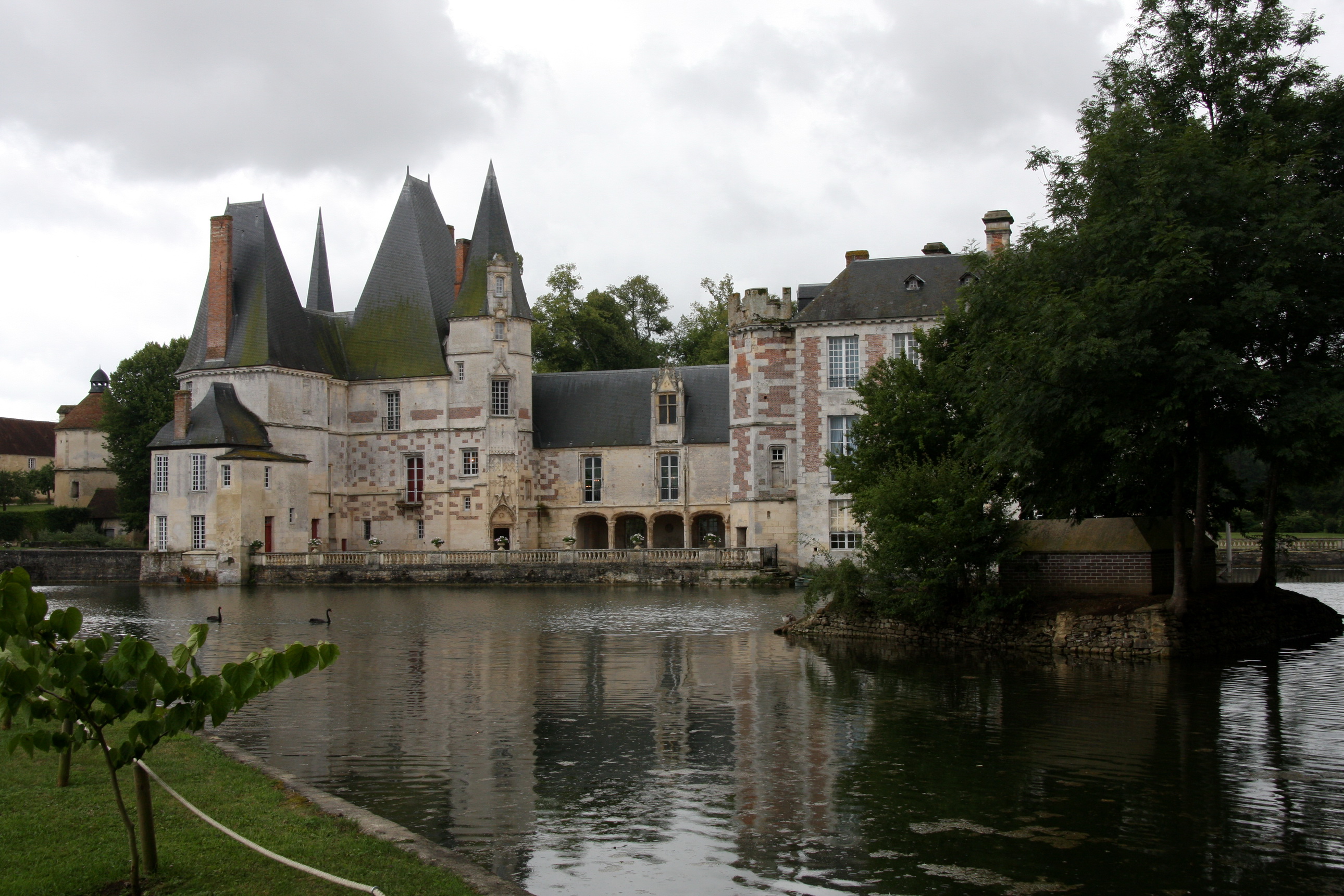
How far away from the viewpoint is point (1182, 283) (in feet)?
56.1

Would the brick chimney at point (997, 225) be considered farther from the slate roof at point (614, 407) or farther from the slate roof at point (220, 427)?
the slate roof at point (220, 427)

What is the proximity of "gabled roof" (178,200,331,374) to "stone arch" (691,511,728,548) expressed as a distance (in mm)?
17352

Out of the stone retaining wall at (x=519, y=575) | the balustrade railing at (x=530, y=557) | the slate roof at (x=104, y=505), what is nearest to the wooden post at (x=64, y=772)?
the stone retaining wall at (x=519, y=575)

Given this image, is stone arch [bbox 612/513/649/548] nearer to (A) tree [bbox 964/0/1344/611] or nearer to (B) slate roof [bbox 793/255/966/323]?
(B) slate roof [bbox 793/255/966/323]

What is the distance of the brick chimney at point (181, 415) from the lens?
153ft

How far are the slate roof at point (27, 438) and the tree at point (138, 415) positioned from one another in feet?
104

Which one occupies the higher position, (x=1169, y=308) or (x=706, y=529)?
(x=1169, y=308)

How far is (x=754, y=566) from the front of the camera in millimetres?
40938

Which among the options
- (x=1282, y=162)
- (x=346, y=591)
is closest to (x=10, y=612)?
(x=1282, y=162)

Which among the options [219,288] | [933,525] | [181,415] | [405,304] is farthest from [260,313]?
[933,525]

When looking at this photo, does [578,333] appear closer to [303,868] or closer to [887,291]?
[887,291]

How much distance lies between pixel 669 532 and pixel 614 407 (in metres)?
6.10

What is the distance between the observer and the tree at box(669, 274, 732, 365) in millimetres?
62375

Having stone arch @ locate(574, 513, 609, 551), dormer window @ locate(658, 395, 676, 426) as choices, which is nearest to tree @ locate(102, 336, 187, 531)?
stone arch @ locate(574, 513, 609, 551)
